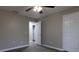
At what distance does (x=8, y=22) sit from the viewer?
3.85 metres

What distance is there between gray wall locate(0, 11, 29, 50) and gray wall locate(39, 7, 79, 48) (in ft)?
3.84

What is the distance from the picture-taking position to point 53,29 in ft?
14.0

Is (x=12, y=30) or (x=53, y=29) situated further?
(x=53, y=29)

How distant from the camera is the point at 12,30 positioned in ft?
13.3

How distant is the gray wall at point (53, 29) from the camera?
12.4ft

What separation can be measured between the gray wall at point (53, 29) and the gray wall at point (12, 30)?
3.84 feet

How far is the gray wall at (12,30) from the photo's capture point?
364 cm

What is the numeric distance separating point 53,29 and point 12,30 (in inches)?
83.9

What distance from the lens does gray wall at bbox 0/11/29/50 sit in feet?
11.9

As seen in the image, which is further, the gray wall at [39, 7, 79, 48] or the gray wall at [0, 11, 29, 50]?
the gray wall at [39, 7, 79, 48]

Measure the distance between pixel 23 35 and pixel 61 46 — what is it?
7.39 ft

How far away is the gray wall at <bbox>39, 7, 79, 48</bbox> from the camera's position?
12.4 feet

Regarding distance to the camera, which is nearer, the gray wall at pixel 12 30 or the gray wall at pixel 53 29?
the gray wall at pixel 12 30
